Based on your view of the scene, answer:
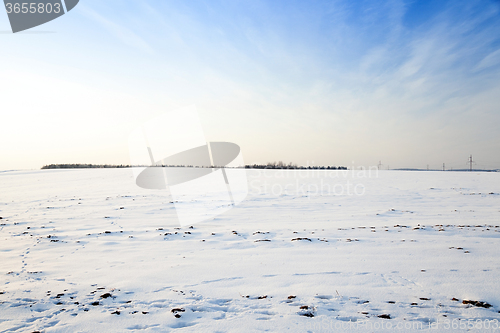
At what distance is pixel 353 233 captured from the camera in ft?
23.7

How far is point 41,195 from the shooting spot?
615 inches

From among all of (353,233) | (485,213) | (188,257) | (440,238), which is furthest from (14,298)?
(485,213)

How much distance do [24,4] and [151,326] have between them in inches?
319

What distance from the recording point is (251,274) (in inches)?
179

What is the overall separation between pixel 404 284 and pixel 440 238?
3.52 metres

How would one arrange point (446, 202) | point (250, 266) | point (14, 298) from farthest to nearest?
point (446, 202) → point (250, 266) → point (14, 298)

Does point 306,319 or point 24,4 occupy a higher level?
point 24,4

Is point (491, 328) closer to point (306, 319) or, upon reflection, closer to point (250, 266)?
point (306, 319)

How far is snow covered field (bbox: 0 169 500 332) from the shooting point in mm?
3195

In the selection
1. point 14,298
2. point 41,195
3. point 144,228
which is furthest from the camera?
point 41,195

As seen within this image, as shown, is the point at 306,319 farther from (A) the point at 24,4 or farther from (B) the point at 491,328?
(A) the point at 24,4

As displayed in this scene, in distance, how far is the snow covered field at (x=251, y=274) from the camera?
320 cm

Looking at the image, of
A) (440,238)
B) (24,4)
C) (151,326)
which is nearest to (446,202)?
(440,238)

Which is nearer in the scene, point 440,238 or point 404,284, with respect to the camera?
point 404,284
